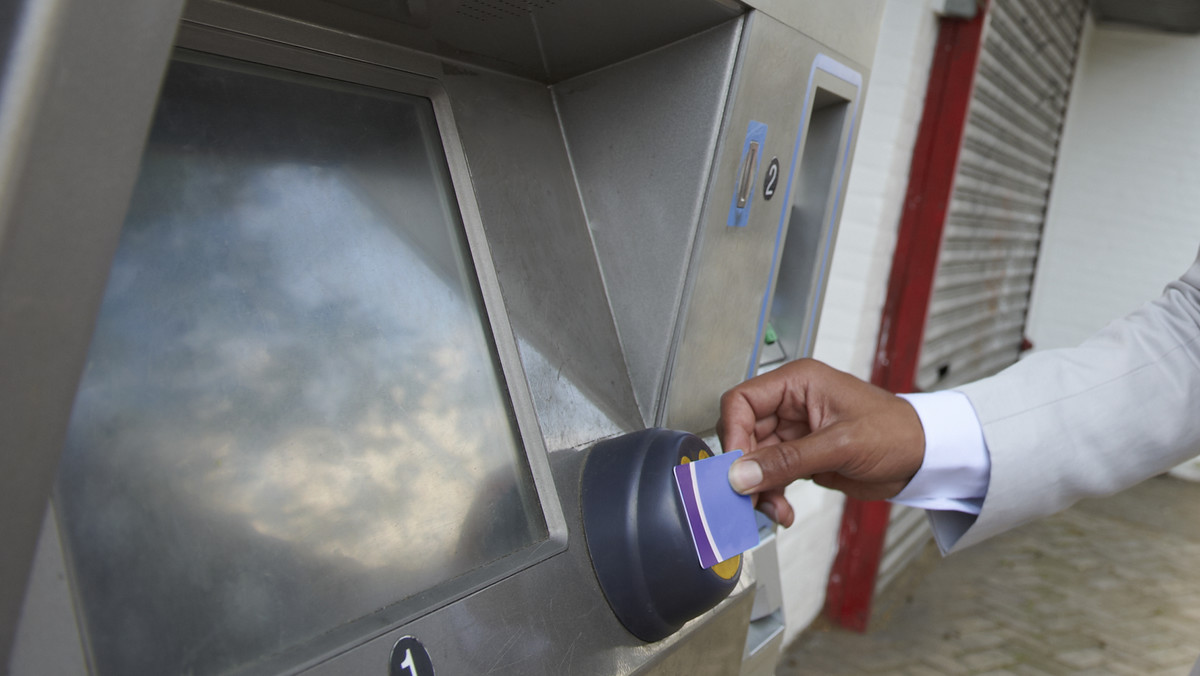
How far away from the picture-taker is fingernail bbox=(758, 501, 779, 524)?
55.3 inches

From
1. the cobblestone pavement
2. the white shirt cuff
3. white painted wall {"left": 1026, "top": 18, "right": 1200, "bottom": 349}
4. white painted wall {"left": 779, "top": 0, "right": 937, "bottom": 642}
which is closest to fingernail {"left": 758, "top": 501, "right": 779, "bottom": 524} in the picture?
the white shirt cuff

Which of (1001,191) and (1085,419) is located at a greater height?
(1085,419)

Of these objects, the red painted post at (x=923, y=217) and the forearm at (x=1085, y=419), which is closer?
the forearm at (x=1085, y=419)

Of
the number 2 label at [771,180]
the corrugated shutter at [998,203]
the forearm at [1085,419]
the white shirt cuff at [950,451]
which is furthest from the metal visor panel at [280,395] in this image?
the corrugated shutter at [998,203]

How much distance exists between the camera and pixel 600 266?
1.38 meters

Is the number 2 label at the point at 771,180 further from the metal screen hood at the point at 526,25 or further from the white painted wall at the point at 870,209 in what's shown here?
the white painted wall at the point at 870,209

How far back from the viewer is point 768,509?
4.65 feet

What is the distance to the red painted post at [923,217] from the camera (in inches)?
135

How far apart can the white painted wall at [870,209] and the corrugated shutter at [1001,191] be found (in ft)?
1.11

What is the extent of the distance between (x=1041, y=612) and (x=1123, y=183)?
4.35 meters

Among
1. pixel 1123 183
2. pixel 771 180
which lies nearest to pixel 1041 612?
pixel 771 180

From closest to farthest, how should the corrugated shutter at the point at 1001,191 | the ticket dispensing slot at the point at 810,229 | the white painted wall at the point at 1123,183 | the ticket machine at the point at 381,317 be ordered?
the ticket machine at the point at 381,317 → the ticket dispensing slot at the point at 810,229 → the corrugated shutter at the point at 1001,191 → the white painted wall at the point at 1123,183

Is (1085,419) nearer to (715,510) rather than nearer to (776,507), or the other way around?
(776,507)

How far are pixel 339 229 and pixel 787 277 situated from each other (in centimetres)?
100
